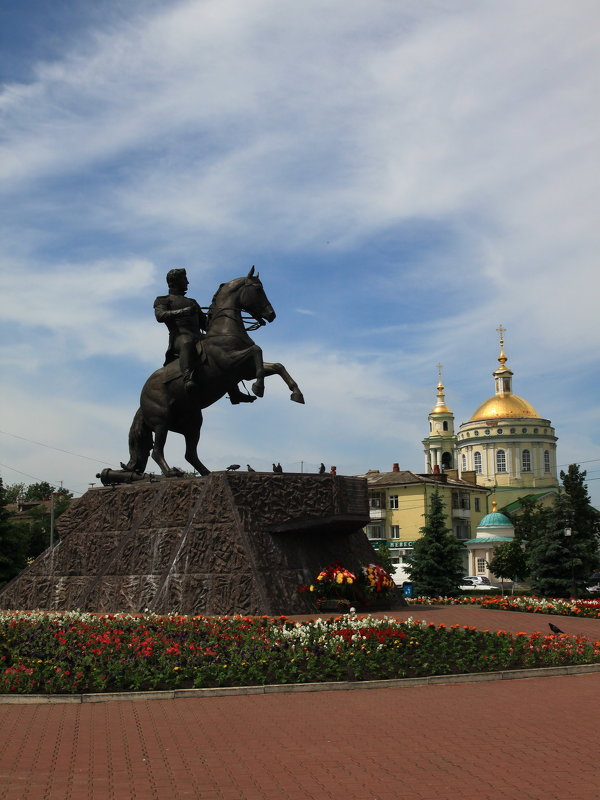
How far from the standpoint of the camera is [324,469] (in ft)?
47.1

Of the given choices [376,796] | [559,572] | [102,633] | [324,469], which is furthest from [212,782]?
[559,572]

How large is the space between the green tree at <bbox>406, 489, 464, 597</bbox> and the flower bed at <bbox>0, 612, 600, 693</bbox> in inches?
838

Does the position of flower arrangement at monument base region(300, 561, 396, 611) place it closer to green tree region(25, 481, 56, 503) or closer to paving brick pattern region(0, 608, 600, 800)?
paving brick pattern region(0, 608, 600, 800)

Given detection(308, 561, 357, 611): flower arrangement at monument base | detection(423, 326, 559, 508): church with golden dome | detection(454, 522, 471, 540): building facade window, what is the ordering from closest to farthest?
detection(308, 561, 357, 611): flower arrangement at monument base → detection(454, 522, 471, 540): building facade window → detection(423, 326, 559, 508): church with golden dome

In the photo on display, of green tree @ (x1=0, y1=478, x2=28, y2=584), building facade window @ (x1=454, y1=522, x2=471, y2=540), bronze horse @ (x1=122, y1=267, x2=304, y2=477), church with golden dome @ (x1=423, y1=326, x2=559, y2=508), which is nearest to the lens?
bronze horse @ (x1=122, y1=267, x2=304, y2=477)

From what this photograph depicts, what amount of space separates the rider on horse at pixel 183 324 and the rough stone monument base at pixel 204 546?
1916mm

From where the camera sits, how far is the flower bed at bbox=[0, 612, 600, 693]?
8.45 metres

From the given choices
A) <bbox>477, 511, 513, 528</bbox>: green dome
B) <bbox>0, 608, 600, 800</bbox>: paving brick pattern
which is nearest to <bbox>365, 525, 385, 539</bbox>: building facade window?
<bbox>477, 511, 513, 528</bbox>: green dome

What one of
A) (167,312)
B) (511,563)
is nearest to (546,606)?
(167,312)

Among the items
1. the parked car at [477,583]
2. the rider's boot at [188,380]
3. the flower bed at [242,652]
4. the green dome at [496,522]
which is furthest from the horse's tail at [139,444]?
the green dome at [496,522]

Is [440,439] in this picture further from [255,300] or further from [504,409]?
[255,300]

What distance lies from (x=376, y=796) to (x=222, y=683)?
11.9 feet

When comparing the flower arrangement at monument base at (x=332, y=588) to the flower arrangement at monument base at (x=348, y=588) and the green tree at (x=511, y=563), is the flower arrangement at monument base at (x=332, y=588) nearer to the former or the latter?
the flower arrangement at monument base at (x=348, y=588)

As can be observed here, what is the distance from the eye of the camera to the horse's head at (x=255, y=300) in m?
14.9
